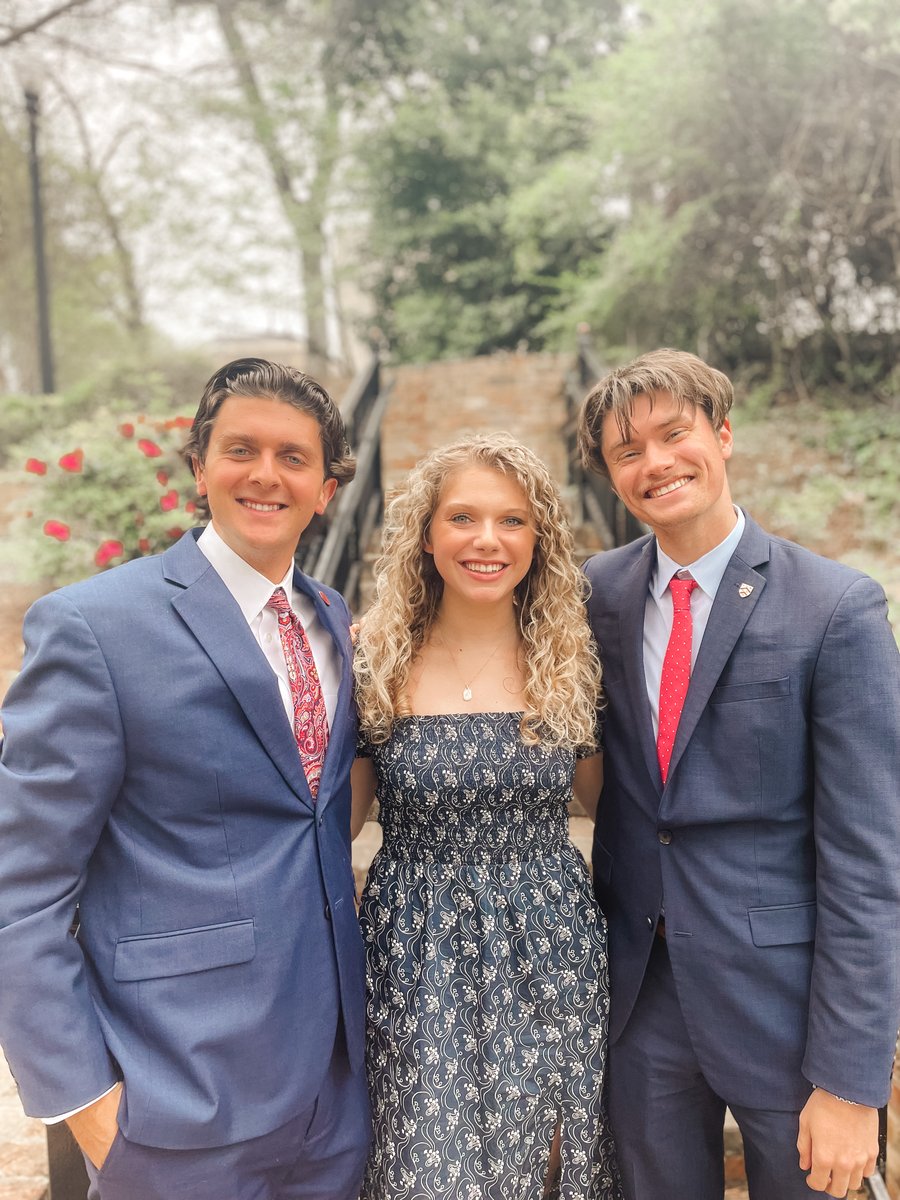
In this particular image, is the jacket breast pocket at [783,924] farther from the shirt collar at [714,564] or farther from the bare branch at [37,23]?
the bare branch at [37,23]

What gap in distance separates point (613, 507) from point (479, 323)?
709 centimetres

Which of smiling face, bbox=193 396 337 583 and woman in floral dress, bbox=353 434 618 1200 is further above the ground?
smiling face, bbox=193 396 337 583

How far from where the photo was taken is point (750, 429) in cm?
790

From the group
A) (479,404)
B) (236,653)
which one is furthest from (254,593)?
(479,404)

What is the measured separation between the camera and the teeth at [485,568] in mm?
2090

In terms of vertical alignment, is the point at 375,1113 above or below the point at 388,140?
below

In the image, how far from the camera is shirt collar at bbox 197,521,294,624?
179cm

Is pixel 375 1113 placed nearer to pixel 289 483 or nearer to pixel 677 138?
pixel 289 483

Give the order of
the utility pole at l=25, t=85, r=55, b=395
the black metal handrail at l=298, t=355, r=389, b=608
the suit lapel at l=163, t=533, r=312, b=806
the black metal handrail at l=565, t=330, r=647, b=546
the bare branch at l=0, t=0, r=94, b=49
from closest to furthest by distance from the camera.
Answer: the suit lapel at l=163, t=533, r=312, b=806 < the black metal handrail at l=298, t=355, r=389, b=608 < the black metal handrail at l=565, t=330, r=647, b=546 < the utility pole at l=25, t=85, r=55, b=395 < the bare branch at l=0, t=0, r=94, b=49

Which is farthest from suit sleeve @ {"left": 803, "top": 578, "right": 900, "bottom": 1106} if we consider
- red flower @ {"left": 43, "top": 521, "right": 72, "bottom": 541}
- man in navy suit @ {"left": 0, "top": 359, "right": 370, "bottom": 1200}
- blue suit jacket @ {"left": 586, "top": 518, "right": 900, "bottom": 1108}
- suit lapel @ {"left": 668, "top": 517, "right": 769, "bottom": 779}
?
red flower @ {"left": 43, "top": 521, "right": 72, "bottom": 541}

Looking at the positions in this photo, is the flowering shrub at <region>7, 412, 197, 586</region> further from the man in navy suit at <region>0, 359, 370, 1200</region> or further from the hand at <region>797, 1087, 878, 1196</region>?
the hand at <region>797, 1087, 878, 1196</region>

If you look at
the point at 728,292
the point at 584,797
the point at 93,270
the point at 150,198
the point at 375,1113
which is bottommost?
the point at 375,1113

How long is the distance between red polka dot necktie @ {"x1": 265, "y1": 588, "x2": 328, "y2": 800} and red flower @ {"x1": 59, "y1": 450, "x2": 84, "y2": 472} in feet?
12.7

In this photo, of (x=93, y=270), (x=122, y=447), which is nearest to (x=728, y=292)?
(x=122, y=447)
